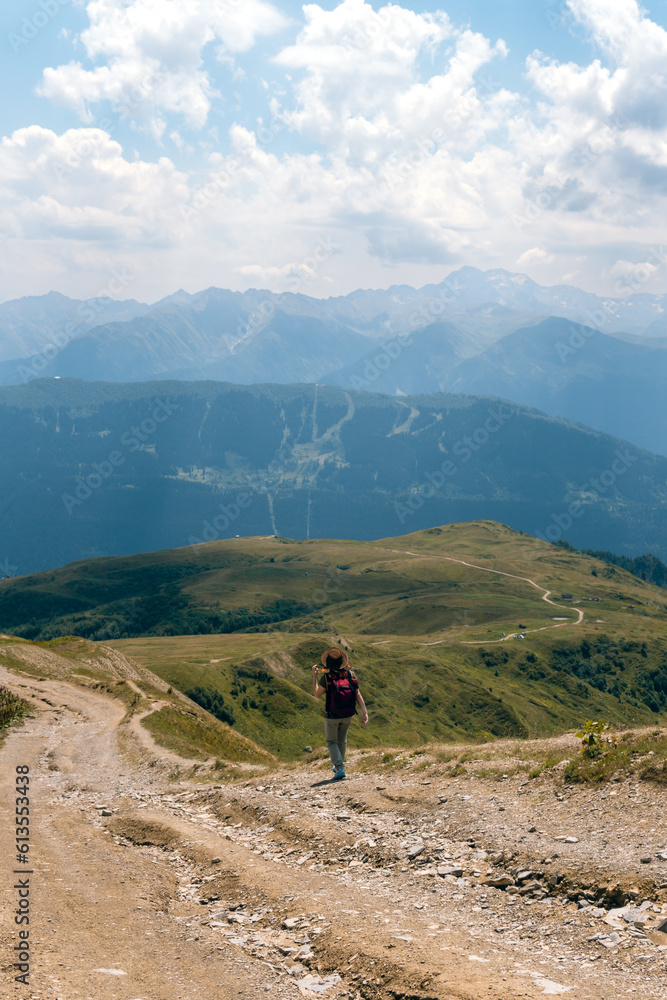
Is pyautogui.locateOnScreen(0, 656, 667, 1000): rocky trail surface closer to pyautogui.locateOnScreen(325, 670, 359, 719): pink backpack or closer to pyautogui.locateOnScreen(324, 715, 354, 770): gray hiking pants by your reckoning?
pyautogui.locateOnScreen(324, 715, 354, 770): gray hiking pants

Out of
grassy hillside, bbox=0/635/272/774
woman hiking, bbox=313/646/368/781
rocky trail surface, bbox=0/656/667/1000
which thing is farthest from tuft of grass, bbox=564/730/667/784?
grassy hillside, bbox=0/635/272/774

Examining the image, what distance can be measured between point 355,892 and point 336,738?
787cm

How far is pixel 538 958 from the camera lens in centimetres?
1083

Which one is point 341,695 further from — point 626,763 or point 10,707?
point 10,707

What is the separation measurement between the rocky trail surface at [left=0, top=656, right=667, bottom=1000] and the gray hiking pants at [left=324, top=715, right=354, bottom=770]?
2.88 feet

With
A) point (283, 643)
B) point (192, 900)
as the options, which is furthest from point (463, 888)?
point (283, 643)

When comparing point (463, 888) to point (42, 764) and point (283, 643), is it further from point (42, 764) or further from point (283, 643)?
point (283, 643)

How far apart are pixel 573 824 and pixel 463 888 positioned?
3269 mm

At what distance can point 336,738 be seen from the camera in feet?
73.1

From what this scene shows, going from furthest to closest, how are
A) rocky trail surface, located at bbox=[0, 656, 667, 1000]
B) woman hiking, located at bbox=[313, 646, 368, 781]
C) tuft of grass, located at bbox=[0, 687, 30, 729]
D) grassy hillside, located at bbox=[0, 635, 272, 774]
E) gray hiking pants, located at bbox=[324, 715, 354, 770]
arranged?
tuft of grass, located at bbox=[0, 687, 30, 729] → grassy hillside, located at bbox=[0, 635, 272, 774] → gray hiking pants, located at bbox=[324, 715, 354, 770] → woman hiking, located at bbox=[313, 646, 368, 781] → rocky trail surface, located at bbox=[0, 656, 667, 1000]

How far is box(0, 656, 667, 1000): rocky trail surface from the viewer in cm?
1073

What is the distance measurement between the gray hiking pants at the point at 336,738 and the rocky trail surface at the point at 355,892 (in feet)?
2.88

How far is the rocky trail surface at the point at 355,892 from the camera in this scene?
422 inches

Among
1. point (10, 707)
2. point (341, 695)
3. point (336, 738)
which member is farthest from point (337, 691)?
point (10, 707)
